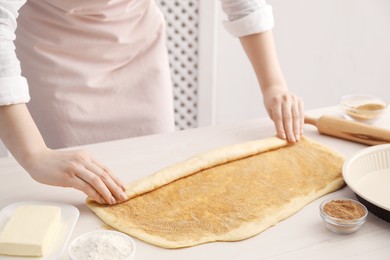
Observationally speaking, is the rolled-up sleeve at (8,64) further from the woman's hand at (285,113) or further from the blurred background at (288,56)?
the blurred background at (288,56)

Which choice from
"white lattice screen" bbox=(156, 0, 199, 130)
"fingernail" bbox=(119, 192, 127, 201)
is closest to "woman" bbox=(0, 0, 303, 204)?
"fingernail" bbox=(119, 192, 127, 201)

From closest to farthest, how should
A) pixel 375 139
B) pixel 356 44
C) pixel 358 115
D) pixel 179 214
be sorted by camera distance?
pixel 179 214 < pixel 375 139 < pixel 358 115 < pixel 356 44

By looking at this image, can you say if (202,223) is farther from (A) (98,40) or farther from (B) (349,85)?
(B) (349,85)

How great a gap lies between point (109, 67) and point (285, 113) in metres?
0.49

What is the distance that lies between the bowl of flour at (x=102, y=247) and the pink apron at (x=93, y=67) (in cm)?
64

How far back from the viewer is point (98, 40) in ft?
5.06

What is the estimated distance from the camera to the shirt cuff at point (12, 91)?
3.62ft

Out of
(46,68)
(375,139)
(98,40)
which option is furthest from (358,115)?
(46,68)

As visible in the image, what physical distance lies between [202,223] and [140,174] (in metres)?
0.24

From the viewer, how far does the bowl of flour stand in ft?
3.02

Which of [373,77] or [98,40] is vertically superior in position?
[98,40]

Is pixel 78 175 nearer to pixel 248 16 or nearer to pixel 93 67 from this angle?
pixel 93 67

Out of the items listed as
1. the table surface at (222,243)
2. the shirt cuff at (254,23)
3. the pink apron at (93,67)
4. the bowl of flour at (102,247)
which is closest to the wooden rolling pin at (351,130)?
the table surface at (222,243)

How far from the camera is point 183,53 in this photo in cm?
261
